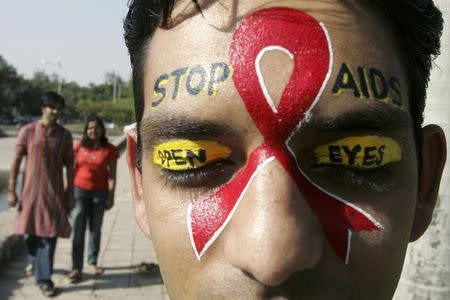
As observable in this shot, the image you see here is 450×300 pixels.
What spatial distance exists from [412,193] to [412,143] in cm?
14

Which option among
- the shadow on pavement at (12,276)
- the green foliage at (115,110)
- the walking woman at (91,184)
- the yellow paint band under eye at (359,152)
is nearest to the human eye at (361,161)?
the yellow paint band under eye at (359,152)

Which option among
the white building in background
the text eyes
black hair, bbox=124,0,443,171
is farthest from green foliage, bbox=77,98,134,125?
the text eyes

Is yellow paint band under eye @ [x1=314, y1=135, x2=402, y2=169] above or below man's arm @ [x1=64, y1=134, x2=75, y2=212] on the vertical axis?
above

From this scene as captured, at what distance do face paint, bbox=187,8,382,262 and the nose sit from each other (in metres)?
0.03

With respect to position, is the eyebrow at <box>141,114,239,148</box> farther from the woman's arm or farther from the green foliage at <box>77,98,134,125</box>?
the green foliage at <box>77,98,134,125</box>

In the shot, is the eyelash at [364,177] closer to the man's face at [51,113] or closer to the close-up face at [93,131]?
the man's face at [51,113]

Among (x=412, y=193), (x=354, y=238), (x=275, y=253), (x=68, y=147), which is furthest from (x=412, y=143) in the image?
(x=68, y=147)

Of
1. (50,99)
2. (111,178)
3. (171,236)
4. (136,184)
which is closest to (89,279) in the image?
(111,178)

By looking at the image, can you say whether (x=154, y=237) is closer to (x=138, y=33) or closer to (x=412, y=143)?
(x=138, y=33)

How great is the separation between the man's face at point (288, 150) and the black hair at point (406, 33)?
72mm

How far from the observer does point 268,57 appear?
1.29 metres

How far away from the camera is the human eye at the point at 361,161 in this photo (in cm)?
130

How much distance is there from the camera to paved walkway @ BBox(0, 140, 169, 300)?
5.52 meters

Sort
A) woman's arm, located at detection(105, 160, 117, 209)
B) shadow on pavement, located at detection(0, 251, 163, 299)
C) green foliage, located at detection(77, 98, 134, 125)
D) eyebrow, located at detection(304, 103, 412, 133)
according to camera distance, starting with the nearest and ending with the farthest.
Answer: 1. eyebrow, located at detection(304, 103, 412, 133)
2. shadow on pavement, located at detection(0, 251, 163, 299)
3. woman's arm, located at detection(105, 160, 117, 209)
4. green foliage, located at detection(77, 98, 134, 125)
